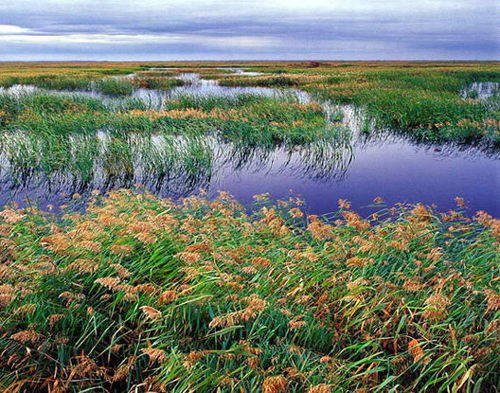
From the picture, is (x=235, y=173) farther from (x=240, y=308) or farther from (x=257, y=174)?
(x=240, y=308)

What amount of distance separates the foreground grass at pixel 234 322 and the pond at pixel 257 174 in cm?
653

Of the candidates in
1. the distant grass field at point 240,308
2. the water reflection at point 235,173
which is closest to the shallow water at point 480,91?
the water reflection at point 235,173

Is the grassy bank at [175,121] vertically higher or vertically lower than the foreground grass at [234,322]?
higher

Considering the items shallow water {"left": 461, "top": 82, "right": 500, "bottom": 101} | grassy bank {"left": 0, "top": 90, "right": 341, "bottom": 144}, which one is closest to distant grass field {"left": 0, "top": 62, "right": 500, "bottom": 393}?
grassy bank {"left": 0, "top": 90, "right": 341, "bottom": 144}

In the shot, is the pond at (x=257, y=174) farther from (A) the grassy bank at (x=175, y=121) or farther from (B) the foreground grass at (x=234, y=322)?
(B) the foreground grass at (x=234, y=322)

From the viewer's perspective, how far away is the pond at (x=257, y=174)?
13000 millimetres

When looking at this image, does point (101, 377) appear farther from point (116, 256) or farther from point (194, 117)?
point (194, 117)

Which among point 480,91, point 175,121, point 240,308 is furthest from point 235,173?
point 480,91

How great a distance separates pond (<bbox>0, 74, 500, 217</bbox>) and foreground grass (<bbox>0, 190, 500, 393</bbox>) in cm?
653

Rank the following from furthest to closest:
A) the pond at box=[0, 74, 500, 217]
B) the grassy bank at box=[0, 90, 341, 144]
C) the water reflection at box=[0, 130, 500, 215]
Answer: the grassy bank at box=[0, 90, 341, 144]
the water reflection at box=[0, 130, 500, 215]
the pond at box=[0, 74, 500, 217]

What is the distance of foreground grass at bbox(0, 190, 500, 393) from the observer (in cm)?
384

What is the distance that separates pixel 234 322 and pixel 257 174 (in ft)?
35.8

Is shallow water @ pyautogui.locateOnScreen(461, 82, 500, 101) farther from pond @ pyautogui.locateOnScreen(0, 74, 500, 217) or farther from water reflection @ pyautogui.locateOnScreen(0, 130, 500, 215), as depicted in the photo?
water reflection @ pyautogui.locateOnScreen(0, 130, 500, 215)

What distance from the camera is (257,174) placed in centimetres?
1511
